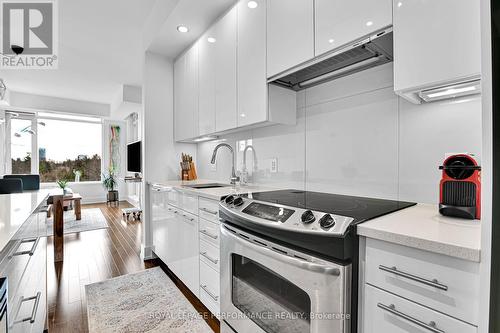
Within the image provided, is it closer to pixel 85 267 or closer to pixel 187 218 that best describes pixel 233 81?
pixel 187 218

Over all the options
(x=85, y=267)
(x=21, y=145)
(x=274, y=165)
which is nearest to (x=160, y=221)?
(x=85, y=267)

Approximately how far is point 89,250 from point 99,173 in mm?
4801

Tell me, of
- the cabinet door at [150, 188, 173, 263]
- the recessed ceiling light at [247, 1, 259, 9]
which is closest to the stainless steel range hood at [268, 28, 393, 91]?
the recessed ceiling light at [247, 1, 259, 9]

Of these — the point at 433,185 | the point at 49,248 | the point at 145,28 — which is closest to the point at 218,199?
the point at 433,185

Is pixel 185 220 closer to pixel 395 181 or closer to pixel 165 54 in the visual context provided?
pixel 395 181

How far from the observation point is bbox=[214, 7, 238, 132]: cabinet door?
6.59ft

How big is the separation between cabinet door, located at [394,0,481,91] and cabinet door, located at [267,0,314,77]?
1.59ft

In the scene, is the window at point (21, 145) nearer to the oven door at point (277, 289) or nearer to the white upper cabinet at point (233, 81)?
the white upper cabinet at point (233, 81)

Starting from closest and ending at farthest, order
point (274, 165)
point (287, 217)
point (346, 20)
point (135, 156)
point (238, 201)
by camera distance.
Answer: point (287, 217) → point (346, 20) → point (238, 201) → point (274, 165) → point (135, 156)

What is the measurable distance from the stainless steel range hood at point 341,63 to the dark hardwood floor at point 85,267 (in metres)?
1.82

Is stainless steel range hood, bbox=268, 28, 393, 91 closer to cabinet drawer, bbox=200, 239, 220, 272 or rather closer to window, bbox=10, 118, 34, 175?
cabinet drawer, bbox=200, 239, 220, 272

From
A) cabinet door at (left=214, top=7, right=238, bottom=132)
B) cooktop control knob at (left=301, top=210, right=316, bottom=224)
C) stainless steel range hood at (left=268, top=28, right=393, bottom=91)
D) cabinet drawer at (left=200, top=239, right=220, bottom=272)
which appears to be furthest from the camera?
cabinet door at (left=214, top=7, right=238, bottom=132)

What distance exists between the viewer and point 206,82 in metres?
2.40

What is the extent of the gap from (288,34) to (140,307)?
228 cm
